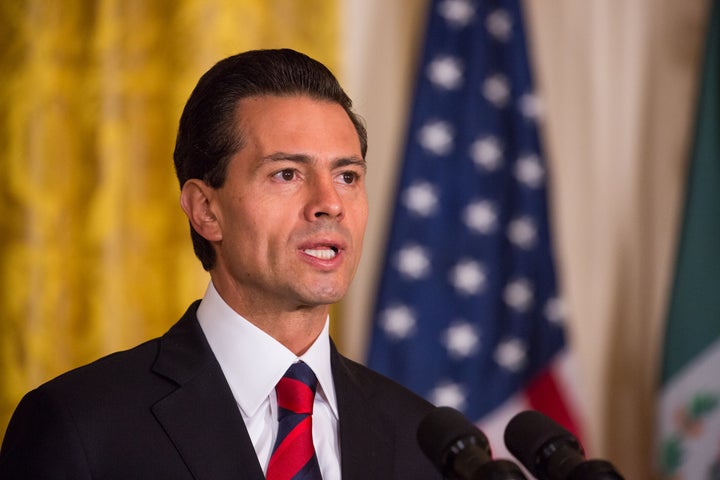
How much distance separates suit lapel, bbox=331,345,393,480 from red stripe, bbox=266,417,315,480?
0.32 ft

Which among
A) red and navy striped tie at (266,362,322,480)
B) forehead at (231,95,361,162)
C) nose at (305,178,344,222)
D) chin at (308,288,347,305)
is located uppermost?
forehead at (231,95,361,162)

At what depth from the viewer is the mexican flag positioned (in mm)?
4344

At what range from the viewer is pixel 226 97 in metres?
2.21

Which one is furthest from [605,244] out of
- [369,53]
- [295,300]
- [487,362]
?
[295,300]

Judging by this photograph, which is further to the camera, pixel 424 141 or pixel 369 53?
pixel 369 53

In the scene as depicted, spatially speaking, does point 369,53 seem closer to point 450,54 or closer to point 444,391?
point 450,54

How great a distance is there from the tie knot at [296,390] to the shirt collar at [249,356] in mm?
14

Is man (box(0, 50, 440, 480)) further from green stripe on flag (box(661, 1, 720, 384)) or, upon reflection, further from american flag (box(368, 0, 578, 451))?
green stripe on flag (box(661, 1, 720, 384))

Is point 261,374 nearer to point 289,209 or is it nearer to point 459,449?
point 289,209

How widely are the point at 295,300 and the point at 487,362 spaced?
246 cm

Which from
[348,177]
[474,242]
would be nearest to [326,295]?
[348,177]

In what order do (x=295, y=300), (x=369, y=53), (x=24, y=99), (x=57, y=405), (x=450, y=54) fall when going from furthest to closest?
(x=369, y=53) → (x=450, y=54) → (x=24, y=99) → (x=295, y=300) → (x=57, y=405)

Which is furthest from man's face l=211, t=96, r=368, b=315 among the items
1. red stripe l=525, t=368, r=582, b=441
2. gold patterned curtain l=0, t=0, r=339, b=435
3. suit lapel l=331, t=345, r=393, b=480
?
red stripe l=525, t=368, r=582, b=441

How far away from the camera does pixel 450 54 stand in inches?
178
